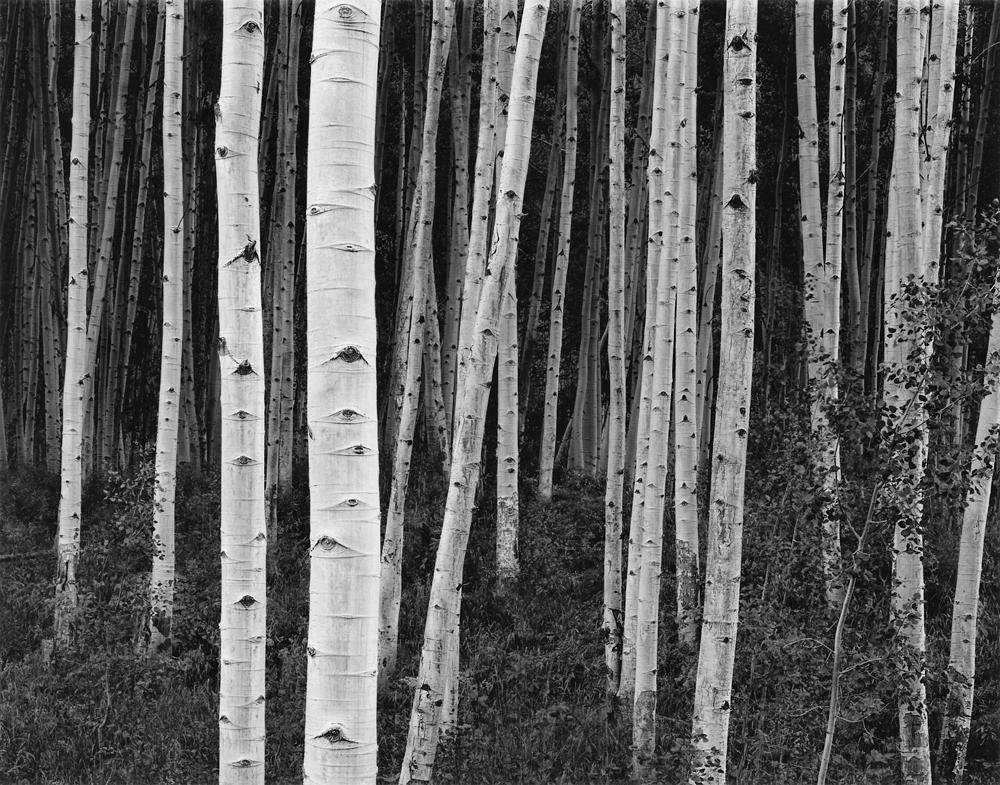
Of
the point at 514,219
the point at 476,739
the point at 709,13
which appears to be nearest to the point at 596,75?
the point at 709,13

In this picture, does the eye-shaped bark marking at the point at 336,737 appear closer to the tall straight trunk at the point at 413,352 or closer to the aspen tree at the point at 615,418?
the tall straight trunk at the point at 413,352

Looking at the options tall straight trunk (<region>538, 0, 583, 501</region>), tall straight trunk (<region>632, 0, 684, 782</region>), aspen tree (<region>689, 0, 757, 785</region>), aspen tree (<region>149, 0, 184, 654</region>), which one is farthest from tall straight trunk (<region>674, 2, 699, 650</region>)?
tall straight trunk (<region>538, 0, 583, 501</region>)

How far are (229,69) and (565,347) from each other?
52.5 ft

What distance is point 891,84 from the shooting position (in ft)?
50.7

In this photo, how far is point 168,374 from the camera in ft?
24.7

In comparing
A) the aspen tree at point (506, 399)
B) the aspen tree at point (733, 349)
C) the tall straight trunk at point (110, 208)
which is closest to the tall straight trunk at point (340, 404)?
the aspen tree at point (733, 349)

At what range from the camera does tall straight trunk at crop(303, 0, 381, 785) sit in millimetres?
1979

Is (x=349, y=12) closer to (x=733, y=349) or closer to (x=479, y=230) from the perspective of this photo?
(x=733, y=349)

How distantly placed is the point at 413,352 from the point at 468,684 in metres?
2.84

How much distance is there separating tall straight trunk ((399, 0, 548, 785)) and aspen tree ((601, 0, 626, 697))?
7.96ft

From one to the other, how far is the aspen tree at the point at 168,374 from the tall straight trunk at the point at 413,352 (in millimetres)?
2067

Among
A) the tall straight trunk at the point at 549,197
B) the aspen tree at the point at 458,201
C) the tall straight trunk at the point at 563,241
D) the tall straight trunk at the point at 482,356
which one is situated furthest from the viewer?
the tall straight trunk at the point at 549,197

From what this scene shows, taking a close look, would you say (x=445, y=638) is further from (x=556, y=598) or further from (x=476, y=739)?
(x=556, y=598)

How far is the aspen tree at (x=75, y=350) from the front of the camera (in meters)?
7.54
